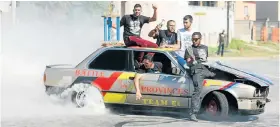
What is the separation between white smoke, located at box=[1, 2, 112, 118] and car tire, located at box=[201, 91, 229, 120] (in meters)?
2.21

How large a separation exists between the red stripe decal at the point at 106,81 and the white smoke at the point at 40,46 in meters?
0.60

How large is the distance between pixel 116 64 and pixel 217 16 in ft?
123

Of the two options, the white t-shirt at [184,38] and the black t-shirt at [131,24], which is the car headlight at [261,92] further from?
the black t-shirt at [131,24]

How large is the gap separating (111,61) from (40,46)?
15.2 meters

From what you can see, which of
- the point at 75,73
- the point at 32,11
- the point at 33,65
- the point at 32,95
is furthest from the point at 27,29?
the point at 75,73

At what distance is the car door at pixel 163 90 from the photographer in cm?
950

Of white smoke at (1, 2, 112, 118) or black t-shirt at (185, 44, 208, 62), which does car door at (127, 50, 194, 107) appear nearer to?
black t-shirt at (185, 44, 208, 62)

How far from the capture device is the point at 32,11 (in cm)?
3578

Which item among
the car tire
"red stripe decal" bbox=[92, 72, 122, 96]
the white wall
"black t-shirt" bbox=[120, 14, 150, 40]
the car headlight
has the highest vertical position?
the white wall

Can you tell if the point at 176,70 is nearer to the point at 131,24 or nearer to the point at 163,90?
the point at 163,90

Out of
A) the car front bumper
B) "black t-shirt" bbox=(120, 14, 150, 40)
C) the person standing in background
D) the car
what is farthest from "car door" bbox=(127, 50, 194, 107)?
the person standing in background

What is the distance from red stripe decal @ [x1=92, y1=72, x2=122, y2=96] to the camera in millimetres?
9867

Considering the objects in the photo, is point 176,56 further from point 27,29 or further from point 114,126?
point 27,29

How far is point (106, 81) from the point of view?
9914mm
